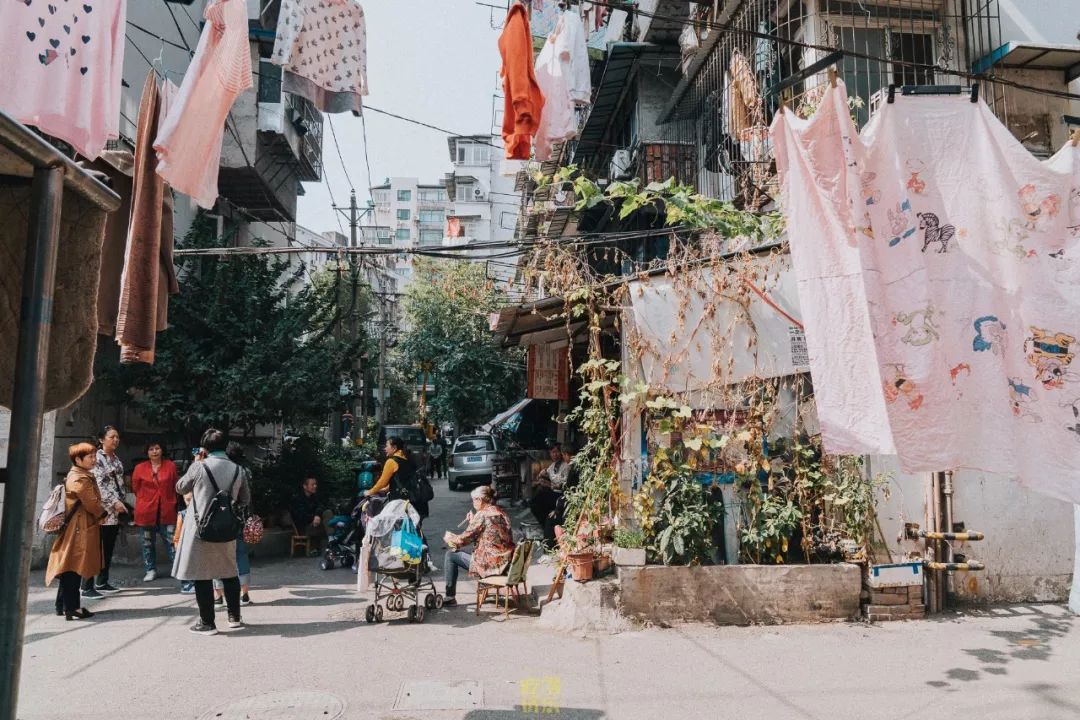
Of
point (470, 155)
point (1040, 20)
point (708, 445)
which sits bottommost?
point (708, 445)

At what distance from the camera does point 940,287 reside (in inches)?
175

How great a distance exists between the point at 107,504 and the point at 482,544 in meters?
4.65

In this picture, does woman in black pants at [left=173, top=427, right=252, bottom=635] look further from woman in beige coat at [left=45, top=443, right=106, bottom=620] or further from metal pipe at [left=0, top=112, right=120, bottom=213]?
metal pipe at [left=0, top=112, right=120, bottom=213]

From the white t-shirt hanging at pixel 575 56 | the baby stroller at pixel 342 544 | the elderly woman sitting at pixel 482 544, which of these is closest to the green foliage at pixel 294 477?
the baby stroller at pixel 342 544

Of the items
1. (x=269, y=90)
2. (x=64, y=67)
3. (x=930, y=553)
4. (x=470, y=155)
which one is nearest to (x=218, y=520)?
(x=64, y=67)

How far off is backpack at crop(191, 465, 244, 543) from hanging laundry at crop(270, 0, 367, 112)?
4.11 metres

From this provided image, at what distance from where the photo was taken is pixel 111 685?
563cm

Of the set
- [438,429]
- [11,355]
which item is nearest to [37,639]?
[11,355]

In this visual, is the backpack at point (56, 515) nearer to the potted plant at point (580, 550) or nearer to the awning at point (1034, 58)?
the potted plant at point (580, 550)

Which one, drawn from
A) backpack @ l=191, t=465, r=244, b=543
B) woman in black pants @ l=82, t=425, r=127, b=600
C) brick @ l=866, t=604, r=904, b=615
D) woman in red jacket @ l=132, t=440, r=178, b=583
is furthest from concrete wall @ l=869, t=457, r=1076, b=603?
woman in red jacket @ l=132, t=440, r=178, b=583

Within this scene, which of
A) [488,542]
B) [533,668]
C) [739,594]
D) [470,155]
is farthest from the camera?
[470,155]

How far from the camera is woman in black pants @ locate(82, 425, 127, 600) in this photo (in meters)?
8.53

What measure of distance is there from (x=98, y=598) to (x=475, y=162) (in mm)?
60562

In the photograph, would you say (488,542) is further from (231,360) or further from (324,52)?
(231,360)
